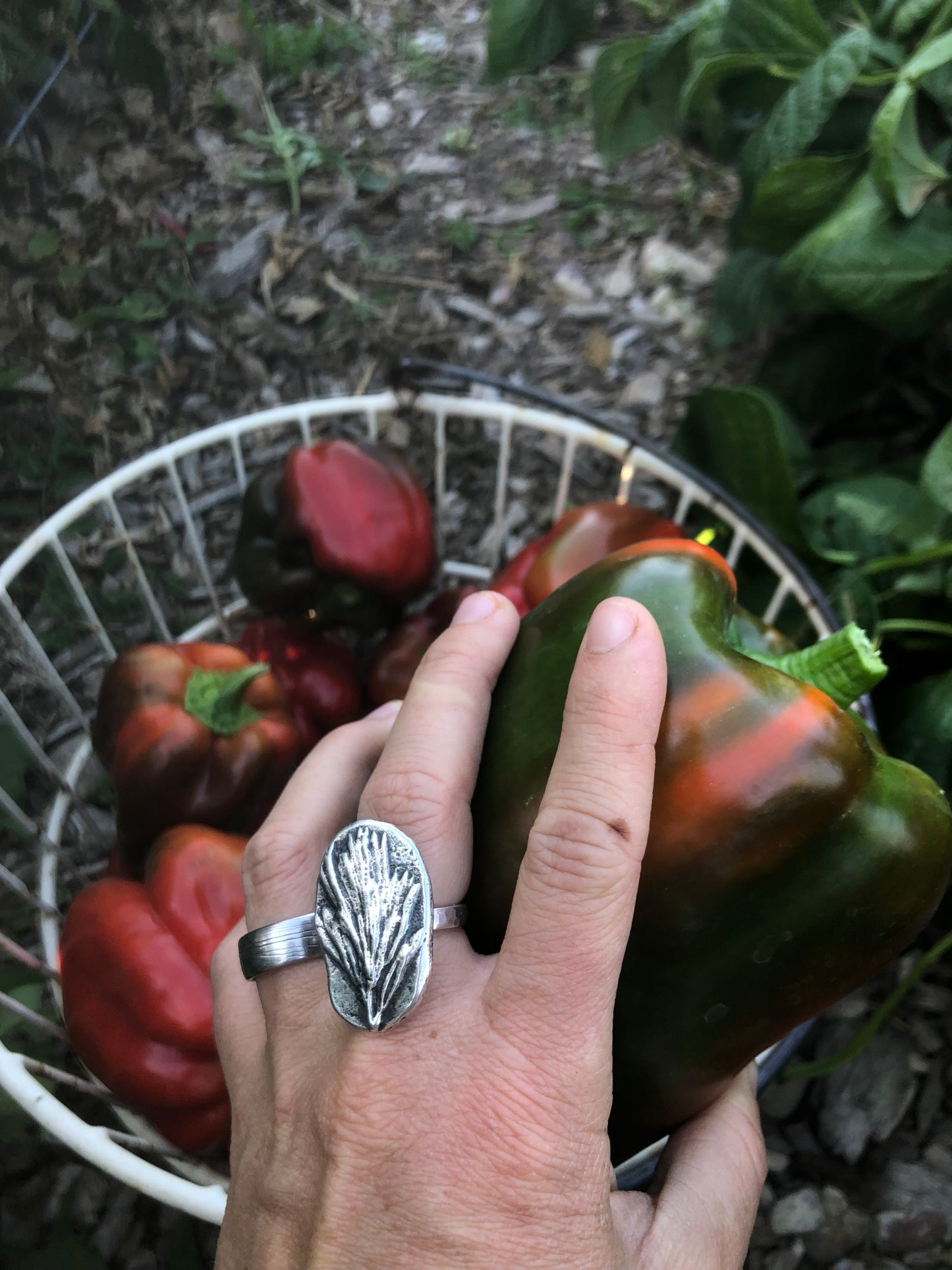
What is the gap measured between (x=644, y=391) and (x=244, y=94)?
1108mm

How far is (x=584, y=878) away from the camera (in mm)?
587

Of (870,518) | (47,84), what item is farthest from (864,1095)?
(47,84)

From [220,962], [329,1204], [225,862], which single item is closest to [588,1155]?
[329,1204]

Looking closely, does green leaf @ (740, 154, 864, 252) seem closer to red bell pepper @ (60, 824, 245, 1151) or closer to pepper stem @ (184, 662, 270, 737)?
pepper stem @ (184, 662, 270, 737)

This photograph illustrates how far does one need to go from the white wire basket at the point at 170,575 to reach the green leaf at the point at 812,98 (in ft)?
1.47

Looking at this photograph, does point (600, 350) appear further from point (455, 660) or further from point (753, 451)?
point (455, 660)

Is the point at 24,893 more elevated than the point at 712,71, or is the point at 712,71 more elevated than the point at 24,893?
the point at 712,71

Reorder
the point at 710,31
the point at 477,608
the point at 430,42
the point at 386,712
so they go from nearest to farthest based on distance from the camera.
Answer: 1. the point at 477,608
2. the point at 386,712
3. the point at 710,31
4. the point at 430,42

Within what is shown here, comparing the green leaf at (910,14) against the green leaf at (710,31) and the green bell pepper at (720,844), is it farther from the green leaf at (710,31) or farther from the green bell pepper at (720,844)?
the green bell pepper at (720,844)

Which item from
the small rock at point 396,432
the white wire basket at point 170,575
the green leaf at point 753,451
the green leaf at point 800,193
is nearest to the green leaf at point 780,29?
the green leaf at point 800,193

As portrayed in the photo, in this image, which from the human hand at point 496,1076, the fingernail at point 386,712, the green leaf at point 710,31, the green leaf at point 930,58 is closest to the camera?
the human hand at point 496,1076

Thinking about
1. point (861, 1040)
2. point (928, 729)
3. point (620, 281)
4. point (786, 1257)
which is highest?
point (620, 281)

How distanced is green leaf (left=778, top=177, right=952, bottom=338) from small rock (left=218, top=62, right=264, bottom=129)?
53.6 inches

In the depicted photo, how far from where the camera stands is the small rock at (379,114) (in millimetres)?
2270
